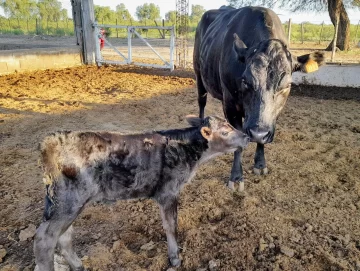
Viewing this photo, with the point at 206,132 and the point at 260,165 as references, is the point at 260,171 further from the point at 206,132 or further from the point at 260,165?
the point at 206,132

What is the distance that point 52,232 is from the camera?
91.0 inches

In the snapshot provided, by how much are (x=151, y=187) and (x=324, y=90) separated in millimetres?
8137

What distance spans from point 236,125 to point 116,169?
2.35 meters

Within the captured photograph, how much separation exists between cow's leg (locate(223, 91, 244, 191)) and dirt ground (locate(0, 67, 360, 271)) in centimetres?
16

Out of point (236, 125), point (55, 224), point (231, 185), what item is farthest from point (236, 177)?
point (55, 224)

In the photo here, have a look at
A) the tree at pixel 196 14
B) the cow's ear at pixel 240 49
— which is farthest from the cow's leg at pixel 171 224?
the tree at pixel 196 14

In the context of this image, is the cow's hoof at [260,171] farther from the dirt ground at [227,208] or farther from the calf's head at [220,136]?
the calf's head at [220,136]

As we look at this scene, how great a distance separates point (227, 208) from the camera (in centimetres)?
359

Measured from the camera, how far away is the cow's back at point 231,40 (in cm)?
396

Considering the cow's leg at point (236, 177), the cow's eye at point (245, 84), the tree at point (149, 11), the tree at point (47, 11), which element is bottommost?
the cow's leg at point (236, 177)

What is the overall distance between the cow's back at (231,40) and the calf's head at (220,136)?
1137mm

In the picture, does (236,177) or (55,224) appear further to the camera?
(236,177)

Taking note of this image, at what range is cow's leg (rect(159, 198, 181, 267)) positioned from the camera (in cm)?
274

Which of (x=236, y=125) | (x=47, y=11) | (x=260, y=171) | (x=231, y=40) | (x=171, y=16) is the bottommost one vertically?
(x=260, y=171)
